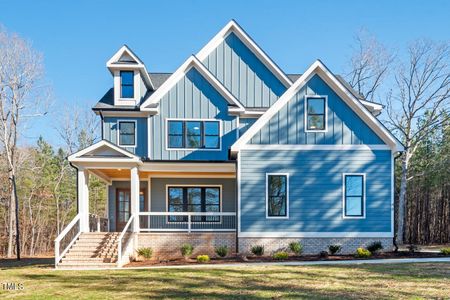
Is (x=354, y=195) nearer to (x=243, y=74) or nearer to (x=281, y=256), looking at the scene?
(x=281, y=256)

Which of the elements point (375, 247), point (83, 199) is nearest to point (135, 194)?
point (83, 199)

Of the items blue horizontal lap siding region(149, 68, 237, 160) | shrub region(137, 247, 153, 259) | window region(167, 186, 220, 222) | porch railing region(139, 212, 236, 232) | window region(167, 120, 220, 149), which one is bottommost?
shrub region(137, 247, 153, 259)

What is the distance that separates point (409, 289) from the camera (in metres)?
7.63

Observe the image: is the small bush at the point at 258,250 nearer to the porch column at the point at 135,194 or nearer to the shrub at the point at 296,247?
the shrub at the point at 296,247

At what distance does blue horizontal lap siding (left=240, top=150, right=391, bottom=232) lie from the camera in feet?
46.5

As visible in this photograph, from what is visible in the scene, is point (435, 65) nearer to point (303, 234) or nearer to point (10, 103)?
point (303, 234)

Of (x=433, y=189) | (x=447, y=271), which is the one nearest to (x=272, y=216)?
(x=447, y=271)

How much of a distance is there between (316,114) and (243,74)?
532 cm

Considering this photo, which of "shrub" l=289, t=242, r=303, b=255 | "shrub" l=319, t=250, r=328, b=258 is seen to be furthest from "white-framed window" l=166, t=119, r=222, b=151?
"shrub" l=319, t=250, r=328, b=258

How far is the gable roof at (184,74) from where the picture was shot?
1683 cm

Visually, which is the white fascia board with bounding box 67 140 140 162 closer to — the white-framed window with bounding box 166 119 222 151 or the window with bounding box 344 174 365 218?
the white-framed window with bounding box 166 119 222 151

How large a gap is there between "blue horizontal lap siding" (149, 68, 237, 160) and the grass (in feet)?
24.2

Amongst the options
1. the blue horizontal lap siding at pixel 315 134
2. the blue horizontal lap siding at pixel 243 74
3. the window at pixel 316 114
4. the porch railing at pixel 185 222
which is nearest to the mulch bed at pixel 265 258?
the porch railing at pixel 185 222

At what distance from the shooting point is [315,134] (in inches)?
566
